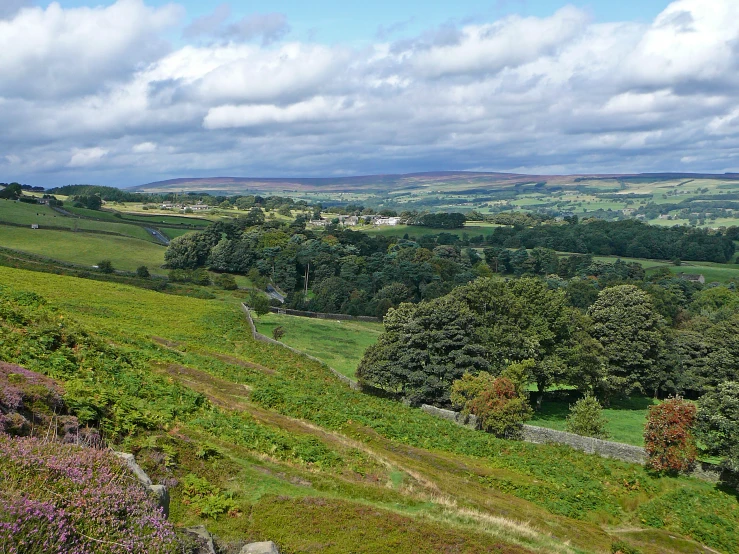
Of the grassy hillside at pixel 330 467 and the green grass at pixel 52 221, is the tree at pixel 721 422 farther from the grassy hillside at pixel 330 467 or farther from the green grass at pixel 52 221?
the green grass at pixel 52 221

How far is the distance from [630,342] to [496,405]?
27429 mm

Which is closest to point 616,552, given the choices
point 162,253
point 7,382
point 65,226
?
point 7,382

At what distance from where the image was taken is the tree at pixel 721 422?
117 feet

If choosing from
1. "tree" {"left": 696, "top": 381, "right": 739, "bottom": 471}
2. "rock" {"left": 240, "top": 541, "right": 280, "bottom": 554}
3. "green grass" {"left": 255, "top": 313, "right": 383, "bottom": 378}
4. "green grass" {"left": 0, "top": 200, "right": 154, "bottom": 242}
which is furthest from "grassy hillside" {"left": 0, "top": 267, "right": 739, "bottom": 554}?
"green grass" {"left": 0, "top": 200, "right": 154, "bottom": 242}

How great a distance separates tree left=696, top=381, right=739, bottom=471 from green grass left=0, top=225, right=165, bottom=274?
102 metres

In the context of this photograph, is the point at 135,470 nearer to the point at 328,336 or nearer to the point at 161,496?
the point at 161,496

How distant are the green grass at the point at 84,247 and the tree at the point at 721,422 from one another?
102m

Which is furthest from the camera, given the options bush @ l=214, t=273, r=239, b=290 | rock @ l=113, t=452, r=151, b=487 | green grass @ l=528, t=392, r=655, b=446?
bush @ l=214, t=273, r=239, b=290

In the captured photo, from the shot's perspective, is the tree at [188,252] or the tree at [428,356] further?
the tree at [188,252]

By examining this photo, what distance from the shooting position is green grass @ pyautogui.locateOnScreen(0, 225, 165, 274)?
11581 cm

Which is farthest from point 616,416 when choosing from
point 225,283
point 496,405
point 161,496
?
point 225,283

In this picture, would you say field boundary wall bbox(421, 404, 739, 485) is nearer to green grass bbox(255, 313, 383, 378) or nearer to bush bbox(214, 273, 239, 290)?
green grass bbox(255, 313, 383, 378)

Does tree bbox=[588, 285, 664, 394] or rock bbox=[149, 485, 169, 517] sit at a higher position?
rock bbox=[149, 485, 169, 517]

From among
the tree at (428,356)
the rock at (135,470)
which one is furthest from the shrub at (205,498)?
the tree at (428,356)
